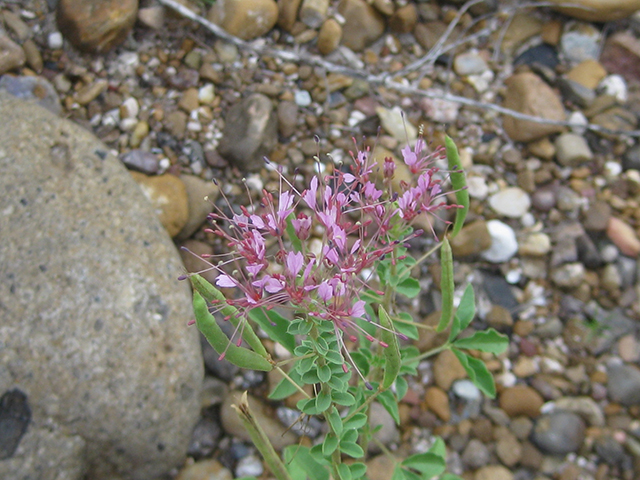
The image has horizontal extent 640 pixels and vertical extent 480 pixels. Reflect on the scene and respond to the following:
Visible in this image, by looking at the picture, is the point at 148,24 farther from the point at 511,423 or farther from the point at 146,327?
the point at 511,423

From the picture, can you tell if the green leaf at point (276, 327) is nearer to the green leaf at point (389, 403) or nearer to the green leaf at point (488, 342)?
the green leaf at point (389, 403)

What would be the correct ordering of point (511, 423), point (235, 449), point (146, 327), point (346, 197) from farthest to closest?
point (511, 423) < point (235, 449) < point (146, 327) < point (346, 197)

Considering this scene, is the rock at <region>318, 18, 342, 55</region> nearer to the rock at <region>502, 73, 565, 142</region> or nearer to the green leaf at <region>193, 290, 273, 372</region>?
the rock at <region>502, 73, 565, 142</region>

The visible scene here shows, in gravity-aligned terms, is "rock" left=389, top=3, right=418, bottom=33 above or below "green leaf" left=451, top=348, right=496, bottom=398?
above

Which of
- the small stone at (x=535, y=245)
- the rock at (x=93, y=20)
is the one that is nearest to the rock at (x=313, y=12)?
the rock at (x=93, y=20)

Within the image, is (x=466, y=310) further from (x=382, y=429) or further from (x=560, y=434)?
(x=560, y=434)

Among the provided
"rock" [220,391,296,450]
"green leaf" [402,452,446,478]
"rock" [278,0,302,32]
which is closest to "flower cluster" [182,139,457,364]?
"green leaf" [402,452,446,478]

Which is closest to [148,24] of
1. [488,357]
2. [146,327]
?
[146,327]
